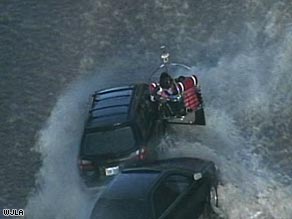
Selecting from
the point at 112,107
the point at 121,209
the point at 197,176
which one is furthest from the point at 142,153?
the point at 121,209

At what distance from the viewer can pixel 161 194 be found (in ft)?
36.0

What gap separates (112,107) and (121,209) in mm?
3324

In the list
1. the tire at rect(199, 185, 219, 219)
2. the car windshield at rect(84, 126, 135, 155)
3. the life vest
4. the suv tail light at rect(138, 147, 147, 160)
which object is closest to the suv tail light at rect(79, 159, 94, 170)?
the car windshield at rect(84, 126, 135, 155)

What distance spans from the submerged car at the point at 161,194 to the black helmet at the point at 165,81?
A: 2531 mm

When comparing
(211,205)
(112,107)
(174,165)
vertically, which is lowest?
(211,205)

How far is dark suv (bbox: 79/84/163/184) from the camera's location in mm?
12742

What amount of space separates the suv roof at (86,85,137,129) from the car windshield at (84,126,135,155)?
0.60 feet

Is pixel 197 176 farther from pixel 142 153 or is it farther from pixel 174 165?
pixel 142 153

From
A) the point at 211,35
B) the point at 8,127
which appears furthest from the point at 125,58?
the point at 8,127

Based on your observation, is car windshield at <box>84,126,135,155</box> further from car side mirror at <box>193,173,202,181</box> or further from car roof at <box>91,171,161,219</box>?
car side mirror at <box>193,173,202,181</box>

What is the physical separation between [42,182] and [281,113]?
5342 mm

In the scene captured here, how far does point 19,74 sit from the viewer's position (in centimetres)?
1850

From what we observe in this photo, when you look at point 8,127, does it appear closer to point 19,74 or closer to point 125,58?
point 19,74

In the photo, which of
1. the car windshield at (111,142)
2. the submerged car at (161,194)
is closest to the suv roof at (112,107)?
the car windshield at (111,142)
